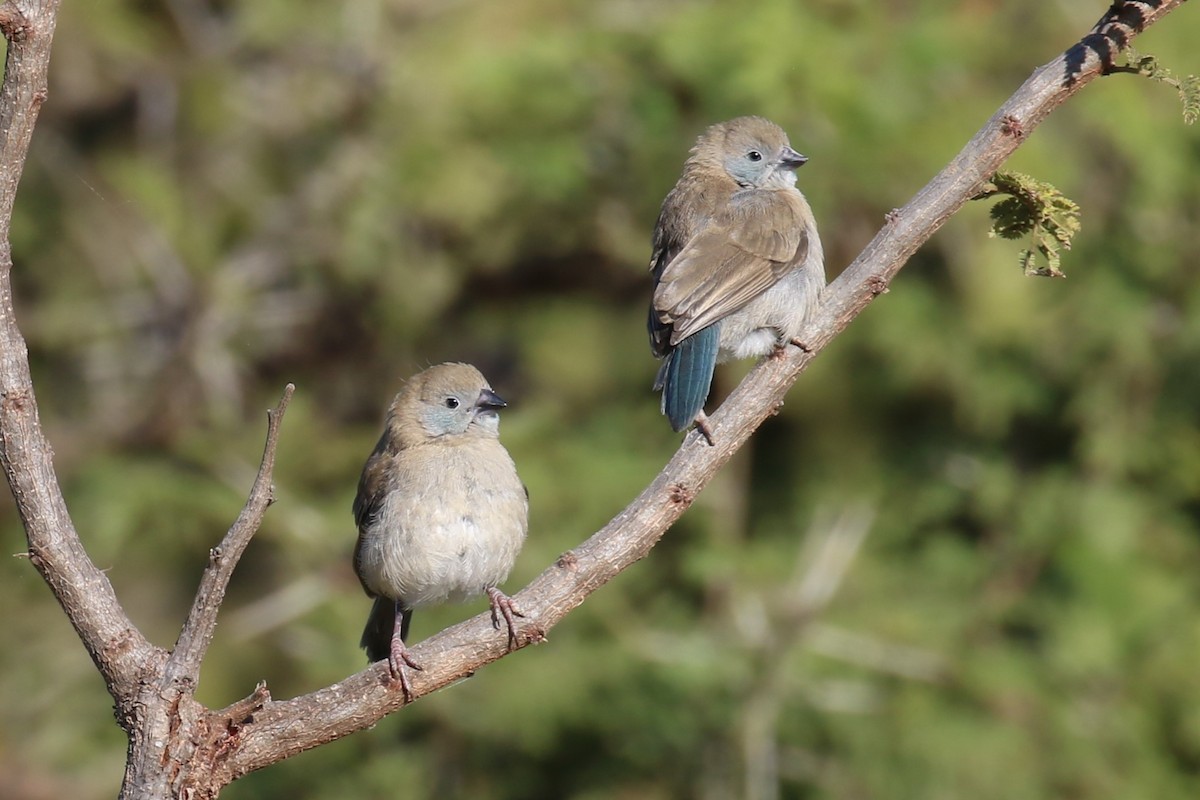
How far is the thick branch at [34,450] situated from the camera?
2678 millimetres

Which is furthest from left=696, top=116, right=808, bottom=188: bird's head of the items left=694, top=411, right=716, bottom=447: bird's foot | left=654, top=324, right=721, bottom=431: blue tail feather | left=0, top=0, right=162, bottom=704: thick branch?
left=0, top=0, right=162, bottom=704: thick branch

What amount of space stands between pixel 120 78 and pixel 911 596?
5397 millimetres

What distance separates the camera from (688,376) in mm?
4023

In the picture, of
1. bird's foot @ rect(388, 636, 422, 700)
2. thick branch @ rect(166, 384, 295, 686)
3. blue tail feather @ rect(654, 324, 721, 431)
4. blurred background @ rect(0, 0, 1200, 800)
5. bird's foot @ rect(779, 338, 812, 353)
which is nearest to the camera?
thick branch @ rect(166, 384, 295, 686)

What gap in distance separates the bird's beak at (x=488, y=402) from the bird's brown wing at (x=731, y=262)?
0.59 metres

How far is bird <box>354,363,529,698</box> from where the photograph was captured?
3998 millimetres

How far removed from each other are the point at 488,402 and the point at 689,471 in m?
1.43

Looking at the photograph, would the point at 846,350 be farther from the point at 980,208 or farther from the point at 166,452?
the point at 166,452

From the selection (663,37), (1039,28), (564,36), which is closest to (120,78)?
(564,36)

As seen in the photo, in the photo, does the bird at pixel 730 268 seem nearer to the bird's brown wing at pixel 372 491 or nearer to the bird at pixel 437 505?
the bird at pixel 437 505

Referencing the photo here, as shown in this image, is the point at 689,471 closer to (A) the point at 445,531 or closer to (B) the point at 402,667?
(B) the point at 402,667

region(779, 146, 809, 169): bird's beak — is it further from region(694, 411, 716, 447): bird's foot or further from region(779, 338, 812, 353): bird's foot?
region(694, 411, 716, 447): bird's foot

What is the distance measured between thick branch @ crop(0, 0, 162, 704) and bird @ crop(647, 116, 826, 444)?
154cm

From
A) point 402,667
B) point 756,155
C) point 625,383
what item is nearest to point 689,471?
point 402,667
